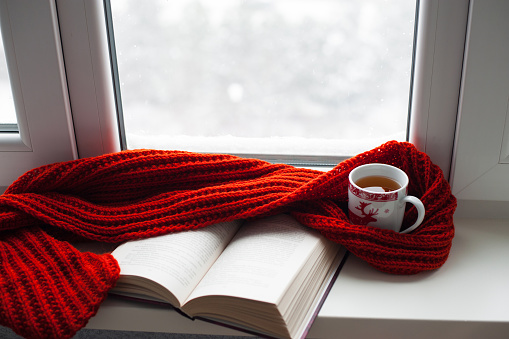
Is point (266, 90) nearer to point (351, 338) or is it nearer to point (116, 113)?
point (116, 113)

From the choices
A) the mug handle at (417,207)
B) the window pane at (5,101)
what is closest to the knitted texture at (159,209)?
the mug handle at (417,207)

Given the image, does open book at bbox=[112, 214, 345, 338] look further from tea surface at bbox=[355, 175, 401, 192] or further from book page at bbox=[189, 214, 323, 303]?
tea surface at bbox=[355, 175, 401, 192]

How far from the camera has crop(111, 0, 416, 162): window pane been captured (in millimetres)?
854

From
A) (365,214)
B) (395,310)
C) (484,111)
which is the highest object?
(484,111)

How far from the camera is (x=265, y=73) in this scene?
906 mm

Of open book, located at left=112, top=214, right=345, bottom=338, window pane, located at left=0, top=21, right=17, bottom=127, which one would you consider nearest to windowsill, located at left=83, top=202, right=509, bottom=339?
open book, located at left=112, top=214, right=345, bottom=338

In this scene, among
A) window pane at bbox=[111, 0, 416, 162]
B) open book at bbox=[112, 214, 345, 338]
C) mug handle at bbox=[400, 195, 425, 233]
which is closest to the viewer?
open book at bbox=[112, 214, 345, 338]

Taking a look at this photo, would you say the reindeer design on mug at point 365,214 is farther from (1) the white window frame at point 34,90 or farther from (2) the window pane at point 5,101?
(2) the window pane at point 5,101

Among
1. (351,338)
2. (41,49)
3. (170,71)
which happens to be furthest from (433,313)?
(41,49)

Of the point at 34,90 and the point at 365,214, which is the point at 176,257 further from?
the point at 34,90

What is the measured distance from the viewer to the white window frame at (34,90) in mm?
827

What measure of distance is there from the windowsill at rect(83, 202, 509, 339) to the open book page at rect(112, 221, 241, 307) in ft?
0.16

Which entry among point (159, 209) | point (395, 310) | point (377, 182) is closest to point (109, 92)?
point (159, 209)

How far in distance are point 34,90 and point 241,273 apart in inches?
20.4
